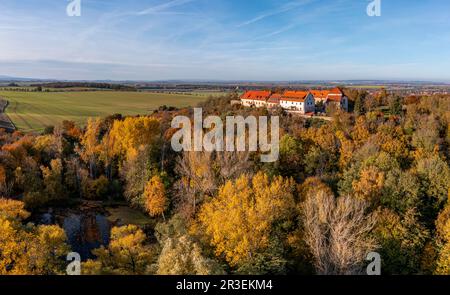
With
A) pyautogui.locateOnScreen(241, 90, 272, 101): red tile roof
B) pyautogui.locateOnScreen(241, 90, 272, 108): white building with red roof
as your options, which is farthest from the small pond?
pyautogui.locateOnScreen(241, 90, 272, 101): red tile roof

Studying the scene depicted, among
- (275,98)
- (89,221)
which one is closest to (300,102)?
(275,98)

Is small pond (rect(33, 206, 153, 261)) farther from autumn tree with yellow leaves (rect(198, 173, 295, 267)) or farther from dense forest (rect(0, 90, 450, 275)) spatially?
autumn tree with yellow leaves (rect(198, 173, 295, 267))

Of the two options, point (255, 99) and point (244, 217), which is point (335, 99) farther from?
point (244, 217)

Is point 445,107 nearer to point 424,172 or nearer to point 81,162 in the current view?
point 424,172

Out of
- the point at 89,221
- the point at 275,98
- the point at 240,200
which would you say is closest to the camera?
the point at 240,200
